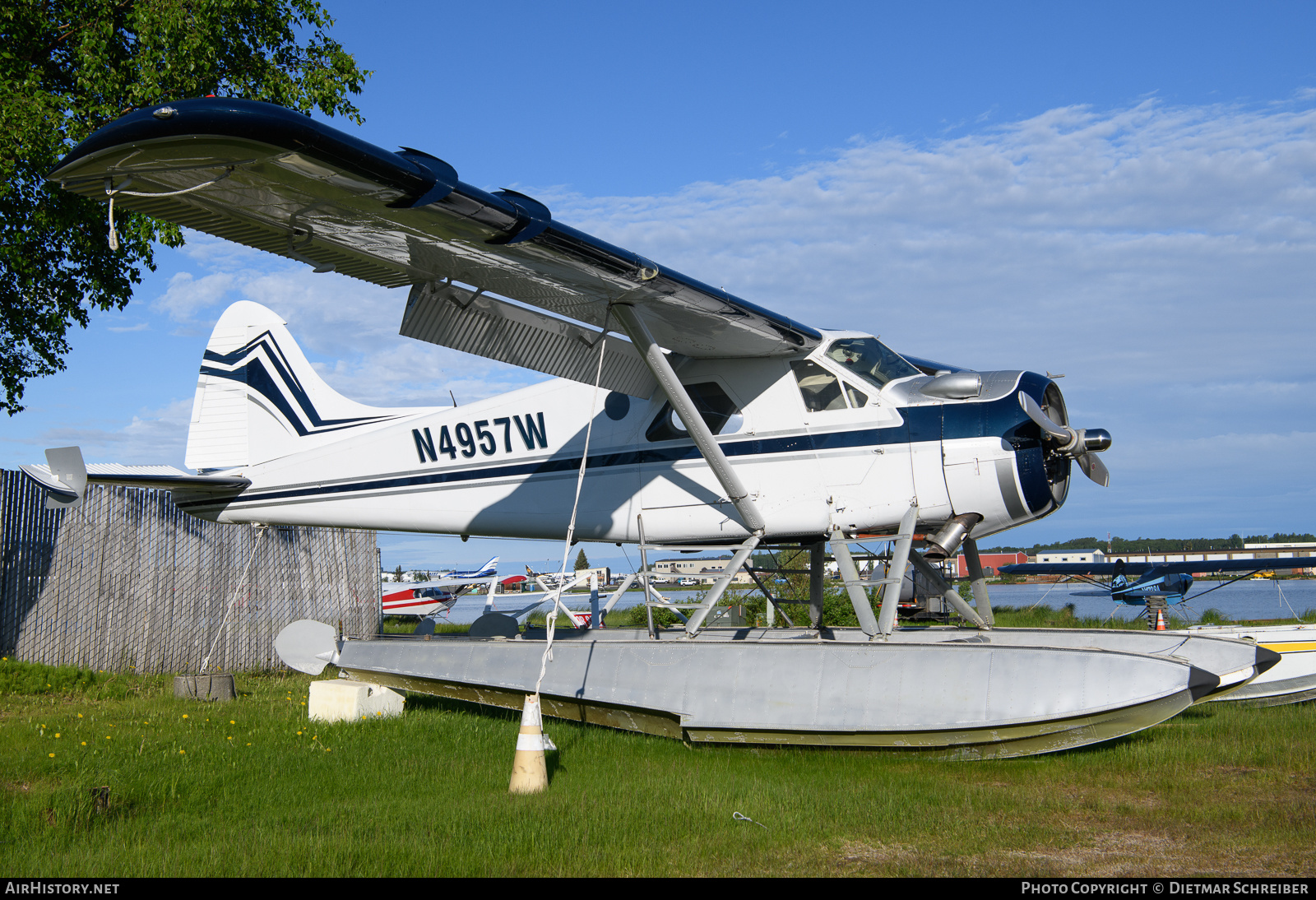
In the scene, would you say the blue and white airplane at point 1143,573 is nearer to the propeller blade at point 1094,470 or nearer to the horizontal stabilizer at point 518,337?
the propeller blade at point 1094,470

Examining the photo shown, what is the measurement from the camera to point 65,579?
11078 mm

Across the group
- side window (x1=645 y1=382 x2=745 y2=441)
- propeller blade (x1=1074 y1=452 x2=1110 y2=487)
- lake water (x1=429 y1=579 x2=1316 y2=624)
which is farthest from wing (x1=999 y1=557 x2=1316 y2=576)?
side window (x1=645 y1=382 x2=745 y2=441)

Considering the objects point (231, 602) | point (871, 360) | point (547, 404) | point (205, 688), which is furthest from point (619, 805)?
point (231, 602)

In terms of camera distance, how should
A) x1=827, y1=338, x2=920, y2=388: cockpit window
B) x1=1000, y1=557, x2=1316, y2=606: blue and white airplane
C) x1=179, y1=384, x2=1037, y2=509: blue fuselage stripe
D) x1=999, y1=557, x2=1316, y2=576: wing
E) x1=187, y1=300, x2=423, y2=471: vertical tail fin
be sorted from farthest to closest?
x1=1000, y1=557, x2=1316, y2=606: blue and white airplane, x1=999, y1=557, x2=1316, y2=576: wing, x1=187, y1=300, x2=423, y2=471: vertical tail fin, x1=827, y1=338, x2=920, y2=388: cockpit window, x1=179, y1=384, x2=1037, y2=509: blue fuselage stripe

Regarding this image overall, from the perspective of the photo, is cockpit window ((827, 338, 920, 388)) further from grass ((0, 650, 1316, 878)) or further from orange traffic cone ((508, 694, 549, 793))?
orange traffic cone ((508, 694, 549, 793))

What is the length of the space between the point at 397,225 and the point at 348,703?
4368 millimetres

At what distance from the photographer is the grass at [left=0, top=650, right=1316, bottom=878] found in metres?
3.86

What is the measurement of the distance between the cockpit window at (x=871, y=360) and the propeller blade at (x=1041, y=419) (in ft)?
3.56

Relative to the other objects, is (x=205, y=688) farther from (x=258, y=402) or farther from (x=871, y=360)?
(x=871, y=360)

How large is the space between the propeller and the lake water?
4.65 meters

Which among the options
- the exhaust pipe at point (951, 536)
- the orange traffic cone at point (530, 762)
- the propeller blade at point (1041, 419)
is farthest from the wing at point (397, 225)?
the orange traffic cone at point (530, 762)
